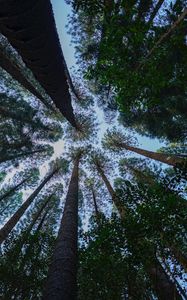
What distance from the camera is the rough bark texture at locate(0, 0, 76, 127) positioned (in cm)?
235

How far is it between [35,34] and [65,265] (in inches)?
187

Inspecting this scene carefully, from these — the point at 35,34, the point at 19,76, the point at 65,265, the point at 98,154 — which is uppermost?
the point at 98,154

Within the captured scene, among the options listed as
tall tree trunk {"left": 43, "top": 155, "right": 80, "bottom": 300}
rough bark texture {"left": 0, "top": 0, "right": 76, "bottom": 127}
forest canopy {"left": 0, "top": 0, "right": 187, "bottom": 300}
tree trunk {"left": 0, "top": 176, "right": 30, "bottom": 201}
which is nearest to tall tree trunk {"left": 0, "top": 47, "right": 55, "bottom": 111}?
forest canopy {"left": 0, "top": 0, "right": 187, "bottom": 300}

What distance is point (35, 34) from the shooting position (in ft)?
8.95

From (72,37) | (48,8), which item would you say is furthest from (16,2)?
(72,37)

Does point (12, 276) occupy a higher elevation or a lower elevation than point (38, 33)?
higher

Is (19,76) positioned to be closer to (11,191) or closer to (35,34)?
(35,34)

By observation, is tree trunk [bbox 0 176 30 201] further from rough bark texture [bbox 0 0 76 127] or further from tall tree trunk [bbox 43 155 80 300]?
rough bark texture [bbox 0 0 76 127]

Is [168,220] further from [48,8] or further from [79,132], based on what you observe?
[79,132]

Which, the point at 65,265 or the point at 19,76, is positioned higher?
the point at 19,76

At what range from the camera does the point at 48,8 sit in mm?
2596

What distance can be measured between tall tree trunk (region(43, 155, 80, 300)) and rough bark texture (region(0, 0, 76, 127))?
11.8 feet

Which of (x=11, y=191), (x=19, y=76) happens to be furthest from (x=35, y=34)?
(x=11, y=191)

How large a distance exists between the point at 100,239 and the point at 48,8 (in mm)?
6351
